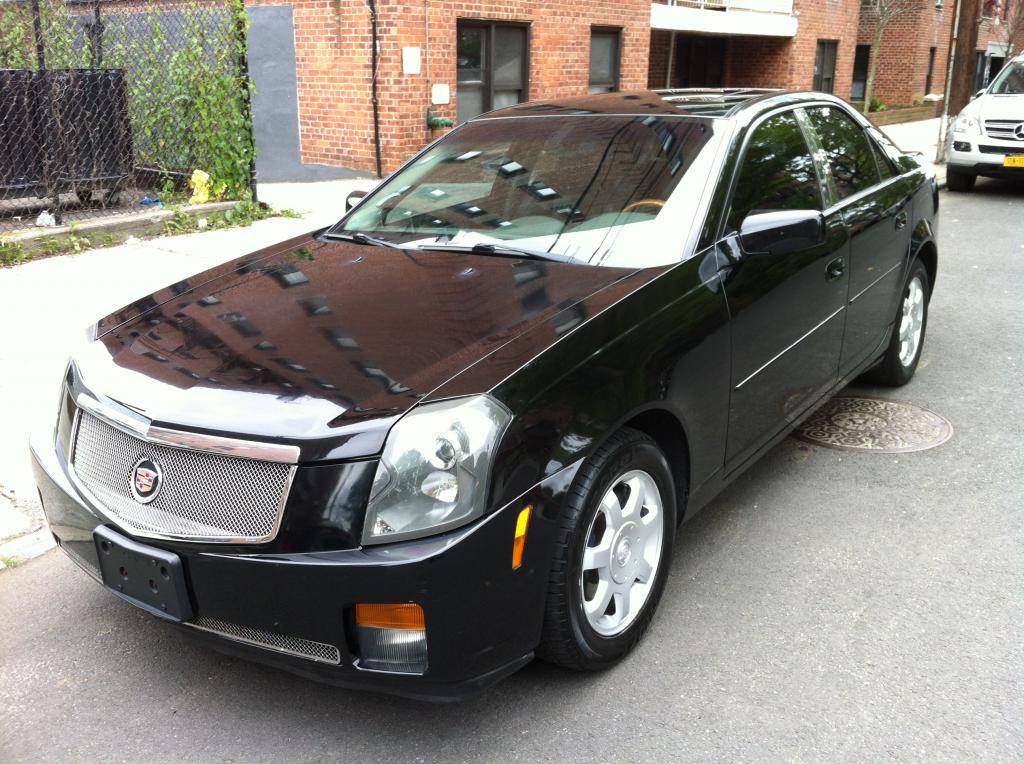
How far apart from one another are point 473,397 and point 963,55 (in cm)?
1672

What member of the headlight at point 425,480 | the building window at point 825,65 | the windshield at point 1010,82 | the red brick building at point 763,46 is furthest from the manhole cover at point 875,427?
the building window at point 825,65

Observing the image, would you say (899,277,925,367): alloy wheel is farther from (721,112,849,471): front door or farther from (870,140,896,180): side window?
(721,112,849,471): front door

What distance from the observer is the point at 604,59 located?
1474 centimetres

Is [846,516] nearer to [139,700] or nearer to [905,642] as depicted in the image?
[905,642]

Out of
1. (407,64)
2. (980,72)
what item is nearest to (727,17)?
(407,64)

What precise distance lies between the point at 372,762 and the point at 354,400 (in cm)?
99

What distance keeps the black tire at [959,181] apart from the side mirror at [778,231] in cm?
1126

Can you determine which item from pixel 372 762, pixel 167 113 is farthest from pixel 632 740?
pixel 167 113

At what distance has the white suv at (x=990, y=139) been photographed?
12664 mm

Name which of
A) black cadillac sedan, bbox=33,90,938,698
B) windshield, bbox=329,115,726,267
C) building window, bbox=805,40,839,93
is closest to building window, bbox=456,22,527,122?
windshield, bbox=329,115,726,267

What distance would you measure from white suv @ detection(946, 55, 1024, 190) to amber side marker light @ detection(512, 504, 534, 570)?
12.4 meters

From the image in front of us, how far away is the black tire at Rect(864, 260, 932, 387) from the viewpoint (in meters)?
5.25

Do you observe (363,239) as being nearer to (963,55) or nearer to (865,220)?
(865,220)

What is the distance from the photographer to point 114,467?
108 inches
